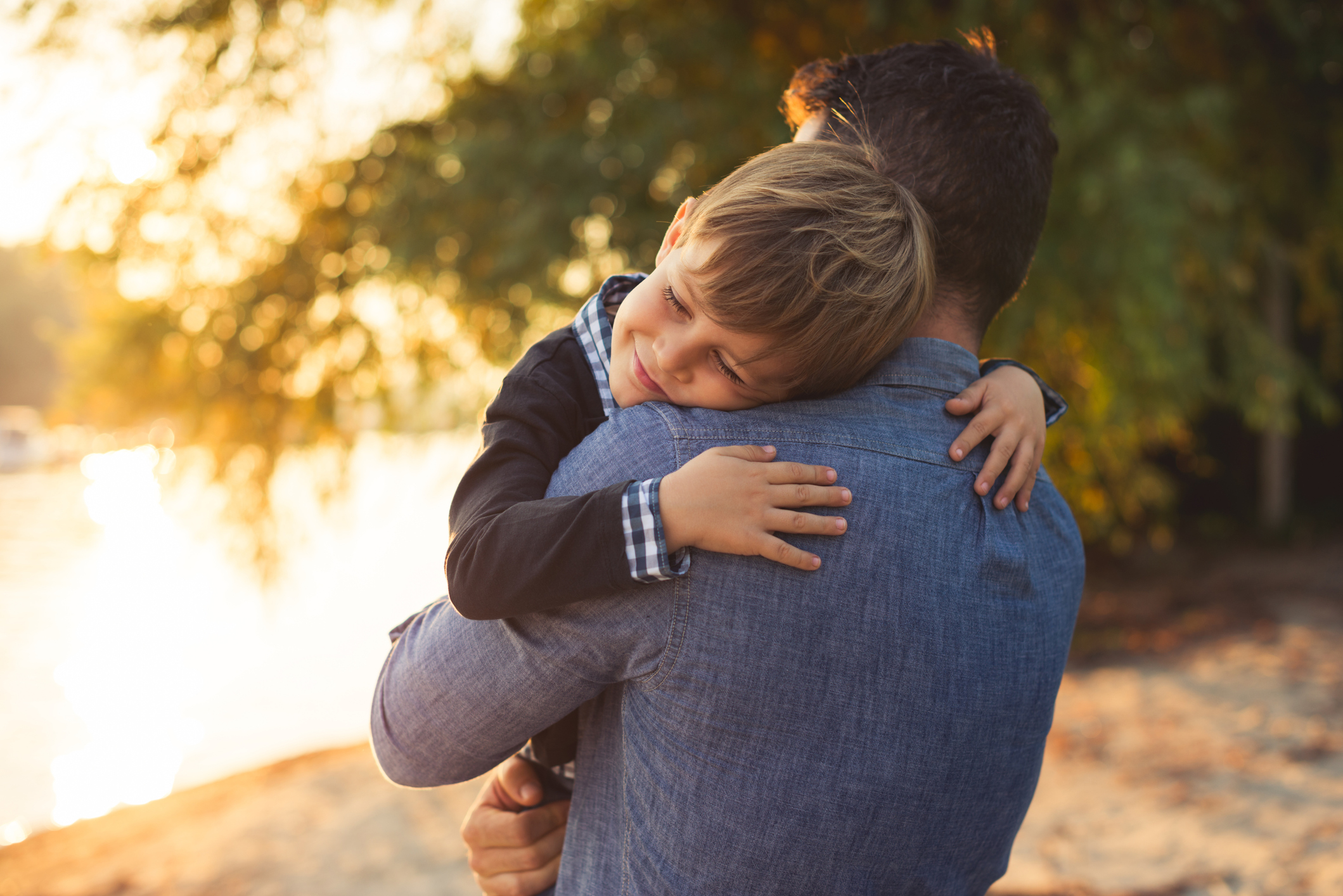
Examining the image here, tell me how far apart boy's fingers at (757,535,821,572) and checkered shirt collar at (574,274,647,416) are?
32 cm

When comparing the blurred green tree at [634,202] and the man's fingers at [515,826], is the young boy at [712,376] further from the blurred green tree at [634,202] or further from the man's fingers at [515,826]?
the blurred green tree at [634,202]

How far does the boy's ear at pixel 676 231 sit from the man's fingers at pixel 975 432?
1.32 feet

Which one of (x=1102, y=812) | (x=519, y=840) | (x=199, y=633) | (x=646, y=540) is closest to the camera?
(x=646, y=540)

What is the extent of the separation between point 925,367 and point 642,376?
32 centimetres

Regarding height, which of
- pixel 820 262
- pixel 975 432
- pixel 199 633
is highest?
pixel 820 262

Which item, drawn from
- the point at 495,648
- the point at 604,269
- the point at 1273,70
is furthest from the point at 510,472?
the point at 1273,70

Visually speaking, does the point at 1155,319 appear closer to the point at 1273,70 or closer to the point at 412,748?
the point at 1273,70

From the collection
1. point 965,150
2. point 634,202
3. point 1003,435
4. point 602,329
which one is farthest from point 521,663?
point 634,202

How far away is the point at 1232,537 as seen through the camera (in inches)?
420

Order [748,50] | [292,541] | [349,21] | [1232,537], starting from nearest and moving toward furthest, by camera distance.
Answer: [748,50], [349,21], [292,541], [1232,537]

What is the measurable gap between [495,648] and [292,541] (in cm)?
502

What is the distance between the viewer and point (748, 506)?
0.80 meters

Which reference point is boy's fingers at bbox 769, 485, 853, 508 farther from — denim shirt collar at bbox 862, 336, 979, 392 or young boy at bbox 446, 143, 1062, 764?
denim shirt collar at bbox 862, 336, 979, 392

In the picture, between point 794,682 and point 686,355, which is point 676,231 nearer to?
point 686,355
